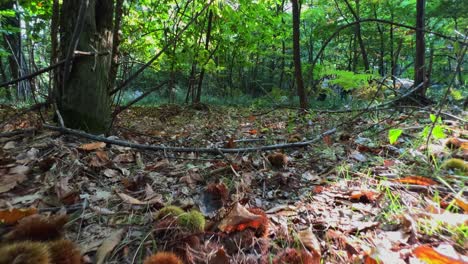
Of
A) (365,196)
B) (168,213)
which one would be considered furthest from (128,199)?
(365,196)

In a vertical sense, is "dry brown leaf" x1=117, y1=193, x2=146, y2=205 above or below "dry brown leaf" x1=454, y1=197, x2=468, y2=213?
below

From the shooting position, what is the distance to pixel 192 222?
1072mm

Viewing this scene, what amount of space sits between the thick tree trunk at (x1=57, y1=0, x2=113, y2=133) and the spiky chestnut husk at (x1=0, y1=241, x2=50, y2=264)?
1577 mm

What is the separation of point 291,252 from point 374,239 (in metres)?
0.35

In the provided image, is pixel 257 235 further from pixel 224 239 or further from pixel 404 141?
pixel 404 141

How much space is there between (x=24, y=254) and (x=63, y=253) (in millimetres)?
102

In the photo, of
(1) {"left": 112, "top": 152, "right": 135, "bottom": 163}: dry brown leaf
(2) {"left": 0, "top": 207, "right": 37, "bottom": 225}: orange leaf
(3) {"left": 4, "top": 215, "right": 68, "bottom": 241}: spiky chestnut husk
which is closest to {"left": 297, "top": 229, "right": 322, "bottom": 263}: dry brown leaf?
(3) {"left": 4, "top": 215, "right": 68, "bottom": 241}: spiky chestnut husk

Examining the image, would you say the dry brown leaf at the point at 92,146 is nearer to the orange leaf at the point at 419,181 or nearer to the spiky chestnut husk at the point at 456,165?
the orange leaf at the point at 419,181

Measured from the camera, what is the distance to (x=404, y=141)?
7.79ft

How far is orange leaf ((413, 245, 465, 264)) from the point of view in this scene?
2.53 feet

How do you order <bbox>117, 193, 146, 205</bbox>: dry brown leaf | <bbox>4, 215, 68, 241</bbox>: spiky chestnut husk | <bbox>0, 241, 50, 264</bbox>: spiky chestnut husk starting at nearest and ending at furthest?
<bbox>0, 241, 50, 264</bbox>: spiky chestnut husk, <bbox>4, 215, 68, 241</bbox>: spiky chestnut husk, <bbox>117, 193, 146, 205</bbox>: dry brown leaf

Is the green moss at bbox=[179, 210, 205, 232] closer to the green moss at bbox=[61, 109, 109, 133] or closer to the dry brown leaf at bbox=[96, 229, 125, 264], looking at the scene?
the dry brown leaf at bbox=[96, 229, 125, 264]

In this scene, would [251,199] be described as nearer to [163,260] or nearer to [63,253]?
[163,260]

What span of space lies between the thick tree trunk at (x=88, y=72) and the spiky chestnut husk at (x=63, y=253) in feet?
5.07
